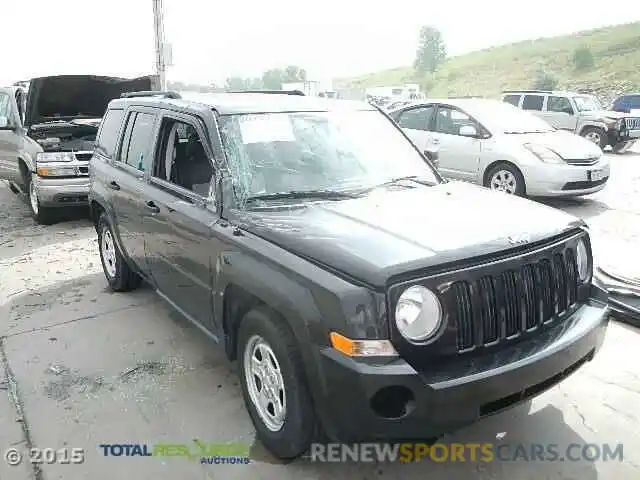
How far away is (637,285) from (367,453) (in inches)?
127

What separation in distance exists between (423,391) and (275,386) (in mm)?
881

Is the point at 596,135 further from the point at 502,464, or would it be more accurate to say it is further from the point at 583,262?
the point at 502,464

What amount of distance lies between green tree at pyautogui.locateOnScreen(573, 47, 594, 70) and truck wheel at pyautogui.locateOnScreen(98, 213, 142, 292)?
7304 cm

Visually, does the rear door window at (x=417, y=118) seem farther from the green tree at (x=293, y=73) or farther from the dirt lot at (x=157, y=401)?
the green tree at (x=293, y=73)

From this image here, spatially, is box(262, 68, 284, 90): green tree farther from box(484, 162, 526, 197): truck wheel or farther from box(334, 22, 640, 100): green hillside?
box(484, 162, 526, 197): truck wheel

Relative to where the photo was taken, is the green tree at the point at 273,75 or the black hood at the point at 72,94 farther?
the green tree at the point at 273,75

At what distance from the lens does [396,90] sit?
61.0 meters

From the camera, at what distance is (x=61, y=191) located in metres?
7.76

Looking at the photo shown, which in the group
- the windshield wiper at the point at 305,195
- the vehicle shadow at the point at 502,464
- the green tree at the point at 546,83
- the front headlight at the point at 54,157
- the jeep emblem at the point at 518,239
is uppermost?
the green tree at the point at 546,83

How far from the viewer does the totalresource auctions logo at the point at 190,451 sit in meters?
2.96

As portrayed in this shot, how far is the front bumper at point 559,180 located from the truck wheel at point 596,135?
8.00 metres

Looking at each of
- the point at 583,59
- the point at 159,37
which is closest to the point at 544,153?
the point at 159,37

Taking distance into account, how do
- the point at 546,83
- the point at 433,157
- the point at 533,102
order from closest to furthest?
the point at 433,157 → the point at 533,102 → the point at 546,83

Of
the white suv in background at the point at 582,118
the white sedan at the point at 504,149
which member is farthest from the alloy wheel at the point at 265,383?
the white suv in background at the point at 582,118
